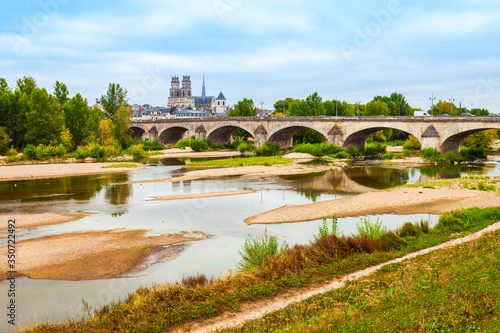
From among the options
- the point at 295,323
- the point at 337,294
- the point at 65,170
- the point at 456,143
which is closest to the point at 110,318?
the point at 295,323

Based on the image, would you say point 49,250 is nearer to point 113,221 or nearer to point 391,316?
point 113,221

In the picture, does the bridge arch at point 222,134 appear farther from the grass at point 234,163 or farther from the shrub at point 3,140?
the shrub at point 3,140

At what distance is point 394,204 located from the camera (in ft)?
73.9

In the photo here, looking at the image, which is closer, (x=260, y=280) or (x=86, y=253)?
(x=260, y=280)

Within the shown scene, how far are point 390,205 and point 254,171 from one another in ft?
70.2

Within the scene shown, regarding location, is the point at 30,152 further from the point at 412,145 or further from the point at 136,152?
the point at 412,145

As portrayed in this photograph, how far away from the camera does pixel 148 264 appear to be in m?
13.7

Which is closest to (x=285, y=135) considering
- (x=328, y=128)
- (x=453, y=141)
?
(x=328, y=128)

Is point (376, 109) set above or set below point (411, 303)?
above

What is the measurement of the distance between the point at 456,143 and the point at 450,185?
2949cm

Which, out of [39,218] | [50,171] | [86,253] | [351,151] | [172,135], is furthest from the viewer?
[172,135]

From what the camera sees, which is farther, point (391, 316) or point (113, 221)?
point (113, 221)

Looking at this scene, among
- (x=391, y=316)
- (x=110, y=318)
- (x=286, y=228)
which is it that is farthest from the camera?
(x=286, y=228)

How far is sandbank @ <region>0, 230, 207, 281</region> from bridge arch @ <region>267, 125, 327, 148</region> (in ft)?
172
